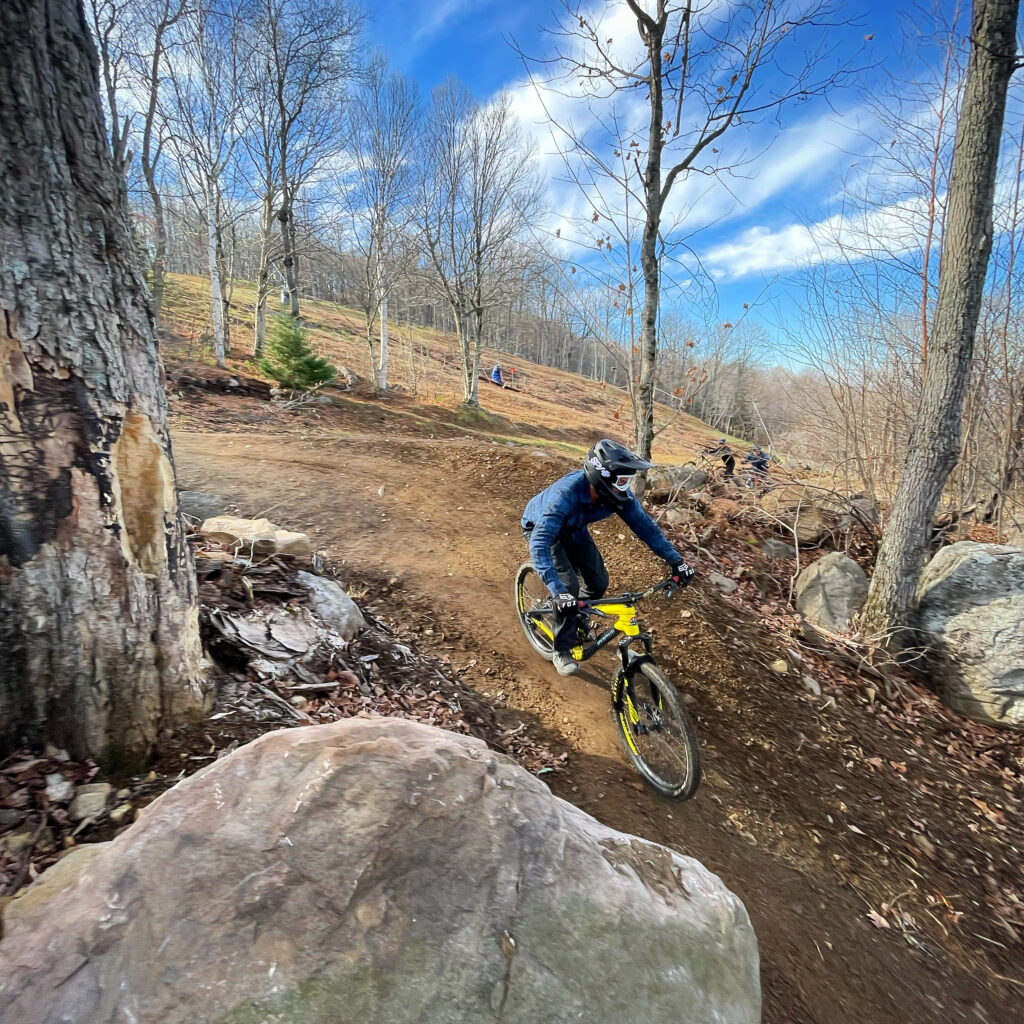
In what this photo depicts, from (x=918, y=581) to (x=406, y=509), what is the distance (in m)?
6.43

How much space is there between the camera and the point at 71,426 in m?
2.06

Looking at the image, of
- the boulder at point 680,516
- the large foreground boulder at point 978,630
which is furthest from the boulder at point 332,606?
the large foreground boulder at point 978,630

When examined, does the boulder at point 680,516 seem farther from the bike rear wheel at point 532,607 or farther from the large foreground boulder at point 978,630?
the bike rear wheel at point 532,607

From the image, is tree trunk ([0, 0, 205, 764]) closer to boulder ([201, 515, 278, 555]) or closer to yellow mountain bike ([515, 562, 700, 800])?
boulder ([201, 515, 278, 555])

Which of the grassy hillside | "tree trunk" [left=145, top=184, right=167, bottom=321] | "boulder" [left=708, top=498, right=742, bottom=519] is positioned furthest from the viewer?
the grassy hillside

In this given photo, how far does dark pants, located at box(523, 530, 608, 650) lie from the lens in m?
4.47

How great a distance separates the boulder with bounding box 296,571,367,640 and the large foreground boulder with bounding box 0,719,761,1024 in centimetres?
196

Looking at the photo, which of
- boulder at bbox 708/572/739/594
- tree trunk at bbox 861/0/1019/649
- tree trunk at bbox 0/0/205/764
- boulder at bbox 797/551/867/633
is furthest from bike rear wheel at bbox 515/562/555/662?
tree trunk at bbox 861/0/1019/649

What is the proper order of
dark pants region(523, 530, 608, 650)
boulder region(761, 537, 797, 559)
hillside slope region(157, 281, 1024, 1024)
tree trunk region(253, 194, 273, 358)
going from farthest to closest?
tree trunk region(253, 194, 273, 358) → boulder region(761, 537, 797, 559) → dark pants region(523, 530, 608, 650) → hillside slope region(157, 281, 1024, 1024)

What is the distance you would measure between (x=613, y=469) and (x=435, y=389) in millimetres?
23896

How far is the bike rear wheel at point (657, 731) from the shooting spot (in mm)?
3553

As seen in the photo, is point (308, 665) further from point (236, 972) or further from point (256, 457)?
point (256, 457)

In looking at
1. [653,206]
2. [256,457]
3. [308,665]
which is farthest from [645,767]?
[256,457]

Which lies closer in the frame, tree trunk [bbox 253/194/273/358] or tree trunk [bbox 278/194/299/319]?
tree trunk [bbox 253/194/273/358]
